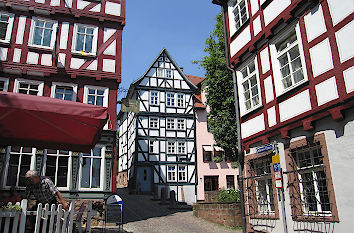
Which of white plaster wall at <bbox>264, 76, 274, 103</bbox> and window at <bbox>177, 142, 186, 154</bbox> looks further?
window at <bbox>177, 142, 186, 154</bbox>

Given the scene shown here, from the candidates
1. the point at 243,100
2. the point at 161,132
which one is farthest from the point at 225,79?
the point at 161,132

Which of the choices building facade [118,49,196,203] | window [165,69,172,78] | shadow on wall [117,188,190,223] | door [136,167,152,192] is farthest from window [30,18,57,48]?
window [165,69,172,78]

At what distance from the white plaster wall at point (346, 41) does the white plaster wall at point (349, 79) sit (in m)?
0.26

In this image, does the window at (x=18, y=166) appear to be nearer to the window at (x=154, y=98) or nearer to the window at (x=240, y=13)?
the window at (x=240, y=13)

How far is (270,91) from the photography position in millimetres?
8922

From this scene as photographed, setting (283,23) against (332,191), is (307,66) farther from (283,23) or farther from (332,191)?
(332,191)

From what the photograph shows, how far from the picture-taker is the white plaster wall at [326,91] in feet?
21.6

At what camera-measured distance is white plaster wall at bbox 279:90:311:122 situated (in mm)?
7405

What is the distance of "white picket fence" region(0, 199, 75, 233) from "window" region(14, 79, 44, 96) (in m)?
9.17

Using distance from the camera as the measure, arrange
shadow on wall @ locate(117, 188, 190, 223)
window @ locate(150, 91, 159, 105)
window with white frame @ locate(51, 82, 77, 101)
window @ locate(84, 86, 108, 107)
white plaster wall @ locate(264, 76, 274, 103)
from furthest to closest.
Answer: window @ locate(150, 91, 159, 105)
shadow on wall @ locate(117, 188, 190, 223)
window @ locate(84, 86, 108, 107)
window with white frame @ locate(51, 82, 77, 101)
white plaster wall @ locate(264, 76, 274, 103)

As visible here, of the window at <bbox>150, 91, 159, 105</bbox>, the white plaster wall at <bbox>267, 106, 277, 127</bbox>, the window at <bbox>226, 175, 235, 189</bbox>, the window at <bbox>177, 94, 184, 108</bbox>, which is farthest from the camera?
the window at <bbox>177, 94, 184, 108</bbox>

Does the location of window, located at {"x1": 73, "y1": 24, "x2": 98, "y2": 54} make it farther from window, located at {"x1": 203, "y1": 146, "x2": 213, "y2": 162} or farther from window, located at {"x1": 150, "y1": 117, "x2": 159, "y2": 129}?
window, located at {"x1": 203, "y1": 146, "x2": 213, "y2": 162}

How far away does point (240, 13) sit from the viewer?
A: 36.5 ft

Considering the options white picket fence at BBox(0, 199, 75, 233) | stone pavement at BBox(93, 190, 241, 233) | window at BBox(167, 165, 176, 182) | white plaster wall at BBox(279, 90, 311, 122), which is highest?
white plaster wall at BBox(279, 90, 311, 122)
